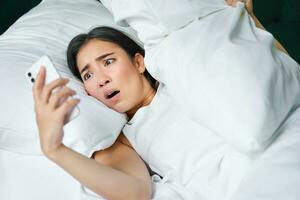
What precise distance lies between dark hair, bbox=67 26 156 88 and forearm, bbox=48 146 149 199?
0.33 m

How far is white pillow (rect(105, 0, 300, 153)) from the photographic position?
770 mm

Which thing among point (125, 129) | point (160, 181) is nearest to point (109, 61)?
point (125, 129)

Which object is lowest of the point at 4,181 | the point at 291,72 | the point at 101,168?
the point at 4,181

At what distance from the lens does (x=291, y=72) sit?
2.84 ft

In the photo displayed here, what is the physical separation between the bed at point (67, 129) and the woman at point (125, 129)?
0.14 ft

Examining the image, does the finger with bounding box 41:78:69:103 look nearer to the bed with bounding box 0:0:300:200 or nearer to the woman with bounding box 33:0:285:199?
the woman with bounding box 33:0:285:199

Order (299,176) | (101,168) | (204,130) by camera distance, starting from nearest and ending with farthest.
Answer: (299,176) < (101,168) < (204,130)

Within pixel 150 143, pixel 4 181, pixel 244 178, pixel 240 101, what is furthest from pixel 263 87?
pixel 4 181

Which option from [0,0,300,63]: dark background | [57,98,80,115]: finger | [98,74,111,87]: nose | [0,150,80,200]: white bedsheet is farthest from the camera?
[0,0,300,63]: dark background

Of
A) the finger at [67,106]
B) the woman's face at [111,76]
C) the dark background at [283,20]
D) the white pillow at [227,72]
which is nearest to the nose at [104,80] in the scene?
the woman's face at [111,76]

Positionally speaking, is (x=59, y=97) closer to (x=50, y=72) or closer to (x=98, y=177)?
(x=50, y=72)

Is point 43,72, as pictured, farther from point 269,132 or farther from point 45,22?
point 45,22

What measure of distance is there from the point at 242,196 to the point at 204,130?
0.23 m

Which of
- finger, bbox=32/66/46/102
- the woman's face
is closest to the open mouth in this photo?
the woman's face
